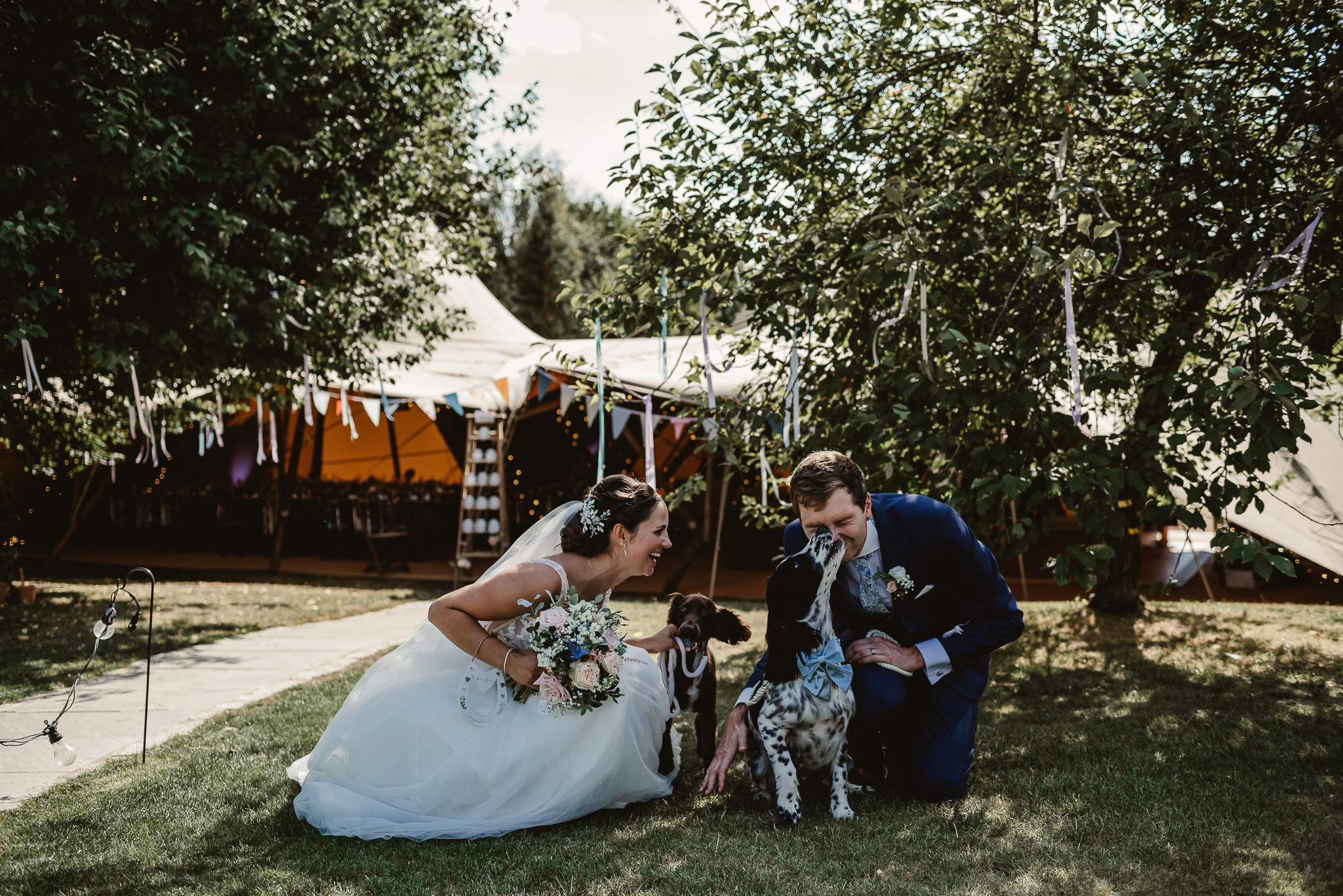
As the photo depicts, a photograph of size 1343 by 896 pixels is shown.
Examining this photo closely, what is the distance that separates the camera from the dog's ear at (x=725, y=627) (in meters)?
3.84

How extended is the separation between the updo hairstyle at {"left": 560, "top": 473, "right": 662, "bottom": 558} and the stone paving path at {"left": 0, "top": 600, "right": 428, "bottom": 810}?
249 cm

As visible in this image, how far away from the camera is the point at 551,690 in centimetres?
323

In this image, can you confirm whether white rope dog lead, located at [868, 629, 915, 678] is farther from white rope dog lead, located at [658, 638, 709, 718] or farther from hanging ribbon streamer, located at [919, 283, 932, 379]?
hanging ribbon streamer, located at [919, 283, 932, 379]

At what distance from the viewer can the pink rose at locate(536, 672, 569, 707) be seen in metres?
3.23

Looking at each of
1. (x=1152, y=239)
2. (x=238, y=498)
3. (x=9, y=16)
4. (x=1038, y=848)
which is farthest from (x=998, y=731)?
(x=238, y=498)

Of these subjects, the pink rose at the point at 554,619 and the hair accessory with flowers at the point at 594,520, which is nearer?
the pink rose at the point at 554,619

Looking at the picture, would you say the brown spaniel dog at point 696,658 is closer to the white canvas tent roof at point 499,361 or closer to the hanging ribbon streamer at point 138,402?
the white canvas tent roof at point 499,361

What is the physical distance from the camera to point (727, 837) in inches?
126

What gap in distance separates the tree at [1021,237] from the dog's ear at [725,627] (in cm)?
125

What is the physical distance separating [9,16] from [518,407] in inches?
246

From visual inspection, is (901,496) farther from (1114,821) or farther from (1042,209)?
(1042,209)

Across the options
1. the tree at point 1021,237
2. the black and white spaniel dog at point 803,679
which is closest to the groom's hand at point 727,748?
the black and white spaniel dog at point 803,679

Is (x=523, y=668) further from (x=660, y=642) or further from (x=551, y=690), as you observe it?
(x=660, y=642)

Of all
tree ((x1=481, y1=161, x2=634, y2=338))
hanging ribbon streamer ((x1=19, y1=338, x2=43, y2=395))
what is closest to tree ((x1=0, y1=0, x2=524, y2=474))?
hanging ribbon streamer ((x1=19, y1=338, x2=43, y2=395))
